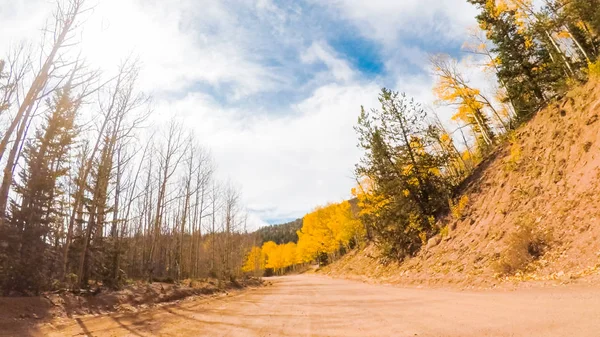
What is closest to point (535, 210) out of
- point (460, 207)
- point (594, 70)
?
point (460, 207)

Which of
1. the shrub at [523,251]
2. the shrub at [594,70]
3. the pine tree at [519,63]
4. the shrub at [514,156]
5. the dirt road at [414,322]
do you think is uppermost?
the pine tree at [519,63]

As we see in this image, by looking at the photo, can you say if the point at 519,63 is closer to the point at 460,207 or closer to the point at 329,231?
the point at 460,207

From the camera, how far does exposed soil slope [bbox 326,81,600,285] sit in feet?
35.4

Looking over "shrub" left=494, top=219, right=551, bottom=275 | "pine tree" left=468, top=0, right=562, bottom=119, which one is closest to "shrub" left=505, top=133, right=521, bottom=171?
"pine tree" left=468, top=0, right=562, bottom=119

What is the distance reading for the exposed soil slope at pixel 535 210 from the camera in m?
10.8

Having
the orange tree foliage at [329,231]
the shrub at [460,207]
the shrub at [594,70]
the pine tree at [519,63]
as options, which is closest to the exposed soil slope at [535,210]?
the shrub at [460,207]

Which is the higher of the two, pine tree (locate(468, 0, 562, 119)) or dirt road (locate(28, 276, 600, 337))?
pine tree (locate(468, 0, 562, 119))

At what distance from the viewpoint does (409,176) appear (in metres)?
23.5

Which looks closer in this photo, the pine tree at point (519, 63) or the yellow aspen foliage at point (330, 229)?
the pine tree at point (519, 63)

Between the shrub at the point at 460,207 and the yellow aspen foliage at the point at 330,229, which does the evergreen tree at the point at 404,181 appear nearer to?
the shrub at the point at 460,207

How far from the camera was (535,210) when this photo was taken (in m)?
14.1

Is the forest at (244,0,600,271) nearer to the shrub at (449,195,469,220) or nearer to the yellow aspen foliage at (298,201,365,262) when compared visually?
the shrub at (449,195,469,220)

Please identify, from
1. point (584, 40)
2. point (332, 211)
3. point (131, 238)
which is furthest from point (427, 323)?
point (332, 211)

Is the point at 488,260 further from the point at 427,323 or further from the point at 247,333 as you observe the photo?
the point at 247,333
